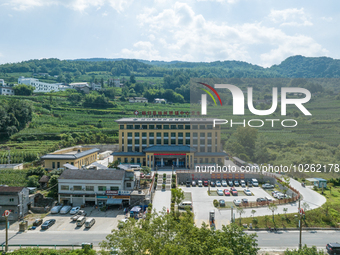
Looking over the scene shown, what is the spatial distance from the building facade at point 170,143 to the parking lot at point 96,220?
14059 mm

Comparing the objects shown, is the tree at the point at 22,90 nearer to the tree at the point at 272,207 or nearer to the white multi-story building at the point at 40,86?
the white multi-story building at the point at 40,86

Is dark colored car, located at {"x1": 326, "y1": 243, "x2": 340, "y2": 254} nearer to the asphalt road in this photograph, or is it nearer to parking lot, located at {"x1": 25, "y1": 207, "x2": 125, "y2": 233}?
the asphalt road

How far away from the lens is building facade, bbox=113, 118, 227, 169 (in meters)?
42.1

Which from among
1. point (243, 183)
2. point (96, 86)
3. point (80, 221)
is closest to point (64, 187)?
point (80, 221)

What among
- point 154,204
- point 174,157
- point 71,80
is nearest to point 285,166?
point 154,204

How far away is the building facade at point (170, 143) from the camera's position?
42062 mm

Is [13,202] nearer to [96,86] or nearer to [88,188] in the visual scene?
[88,188]

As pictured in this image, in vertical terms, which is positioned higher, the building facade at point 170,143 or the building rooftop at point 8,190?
the building facade at point 170,143

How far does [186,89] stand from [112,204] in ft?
258

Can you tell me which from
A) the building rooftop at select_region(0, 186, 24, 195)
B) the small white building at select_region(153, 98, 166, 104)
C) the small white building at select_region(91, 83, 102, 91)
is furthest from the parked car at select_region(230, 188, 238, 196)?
the small white building at select_region(91, 83, 102, 91)

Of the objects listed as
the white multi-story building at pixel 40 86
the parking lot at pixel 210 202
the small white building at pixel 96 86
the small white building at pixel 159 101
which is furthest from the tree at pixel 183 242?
the white multi-story building at pixel 40 86

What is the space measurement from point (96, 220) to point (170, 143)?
20.9 meters

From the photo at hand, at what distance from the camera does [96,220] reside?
2706cm

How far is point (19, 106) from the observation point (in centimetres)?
5756
